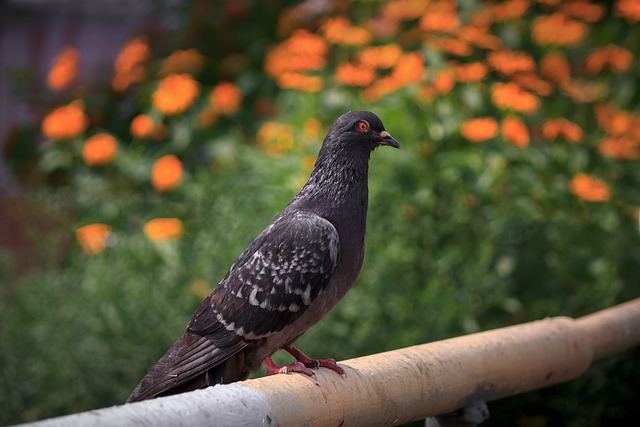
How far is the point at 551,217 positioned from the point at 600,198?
258mm

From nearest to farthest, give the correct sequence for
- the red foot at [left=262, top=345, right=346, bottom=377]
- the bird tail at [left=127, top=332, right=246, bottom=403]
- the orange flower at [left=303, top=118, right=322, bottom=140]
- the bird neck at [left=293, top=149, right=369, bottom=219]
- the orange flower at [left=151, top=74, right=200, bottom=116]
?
the red foot at [left=262, top=345, right=346, bottom=377] → the bird tail at [left=127, top=332, right=246, bottom=403] → the bird neck at [left=293, top=149, right=369, bottom=219] → the orange flower at [left=303, top=118, right=322, bottom=140] → the orange flower at [left=151, top=74, right=200, bottom=116]

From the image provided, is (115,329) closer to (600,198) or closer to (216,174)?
(216,174)

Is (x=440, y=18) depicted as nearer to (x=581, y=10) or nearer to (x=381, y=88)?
A: (x=381, y=88)

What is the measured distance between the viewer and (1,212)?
6.91m

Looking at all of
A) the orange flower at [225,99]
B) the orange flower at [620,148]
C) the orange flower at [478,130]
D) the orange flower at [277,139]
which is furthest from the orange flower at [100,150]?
the orange flower at [620,148]

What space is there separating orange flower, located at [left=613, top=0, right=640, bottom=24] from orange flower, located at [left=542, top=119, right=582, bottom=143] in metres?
1.40

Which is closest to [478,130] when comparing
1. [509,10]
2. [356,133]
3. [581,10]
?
[356,133]

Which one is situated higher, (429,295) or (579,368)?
(429,295)

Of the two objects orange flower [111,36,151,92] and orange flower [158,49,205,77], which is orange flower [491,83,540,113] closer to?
orange flower [158,49,205,77]

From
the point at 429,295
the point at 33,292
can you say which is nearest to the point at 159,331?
the point at 33,292

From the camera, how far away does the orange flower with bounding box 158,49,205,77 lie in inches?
262

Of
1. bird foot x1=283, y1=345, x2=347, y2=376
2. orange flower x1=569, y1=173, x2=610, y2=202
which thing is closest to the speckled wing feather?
bird foot x1=283, y1=345, x2=347, y2=376

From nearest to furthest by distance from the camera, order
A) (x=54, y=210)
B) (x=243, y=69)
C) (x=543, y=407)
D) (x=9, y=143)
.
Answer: (x=543, y=407) → (x=54, y=210) → (x=243, y=69) → (x=9, y=143)

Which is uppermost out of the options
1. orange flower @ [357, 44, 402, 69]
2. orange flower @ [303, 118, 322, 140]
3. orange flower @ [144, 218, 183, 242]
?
orange flower @ [357, 44, 402, 69]
